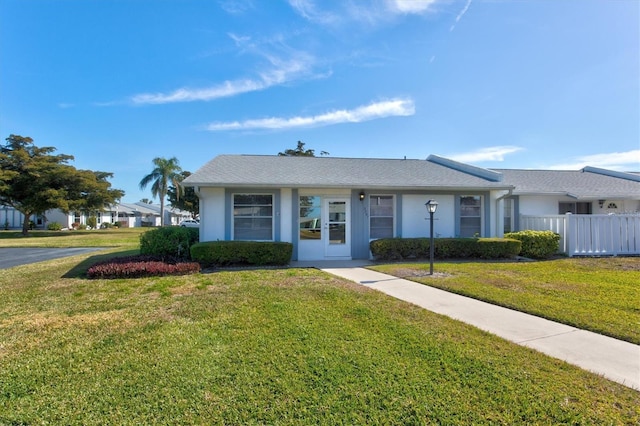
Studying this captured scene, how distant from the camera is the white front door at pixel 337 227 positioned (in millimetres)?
10305

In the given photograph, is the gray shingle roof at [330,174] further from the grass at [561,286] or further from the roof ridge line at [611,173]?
the roof ridge line at [611,173]

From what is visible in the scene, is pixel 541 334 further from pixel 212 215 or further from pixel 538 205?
pixel 538 205

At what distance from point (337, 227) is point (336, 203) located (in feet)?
2.81

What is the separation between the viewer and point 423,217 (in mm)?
10859

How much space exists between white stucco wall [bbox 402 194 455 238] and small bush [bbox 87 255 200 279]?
726 centimetres

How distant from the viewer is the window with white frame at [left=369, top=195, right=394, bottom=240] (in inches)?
420

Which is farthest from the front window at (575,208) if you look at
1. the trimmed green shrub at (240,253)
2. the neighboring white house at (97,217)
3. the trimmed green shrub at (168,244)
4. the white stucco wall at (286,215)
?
the neighboring white house at (97,217)

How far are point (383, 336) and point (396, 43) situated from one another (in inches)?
360

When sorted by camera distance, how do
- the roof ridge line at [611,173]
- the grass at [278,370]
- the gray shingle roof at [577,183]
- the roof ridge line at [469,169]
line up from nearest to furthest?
1. the grass at [278,370]
2. the roof ridge line at [469,169]
3. the gray shingle roof at [577,183]
4. the roof ridge line at [611,173]

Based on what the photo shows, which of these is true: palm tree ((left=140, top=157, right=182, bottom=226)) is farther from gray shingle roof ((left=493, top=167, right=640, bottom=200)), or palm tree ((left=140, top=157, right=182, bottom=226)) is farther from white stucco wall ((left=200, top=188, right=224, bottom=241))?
gray shingle roof ((left=493, top=167, right=640, bottom=200))

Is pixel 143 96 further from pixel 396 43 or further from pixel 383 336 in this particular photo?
pixel 383 336

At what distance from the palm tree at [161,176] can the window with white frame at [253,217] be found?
102 feet

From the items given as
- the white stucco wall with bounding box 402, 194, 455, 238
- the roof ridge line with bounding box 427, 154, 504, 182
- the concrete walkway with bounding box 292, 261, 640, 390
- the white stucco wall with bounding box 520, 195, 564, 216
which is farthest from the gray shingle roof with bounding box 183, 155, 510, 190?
the concrete walkway with bounding box 292, 261, 640, 390

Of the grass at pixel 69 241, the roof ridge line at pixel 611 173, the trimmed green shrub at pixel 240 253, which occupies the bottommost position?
the grass at pixel 69 241
